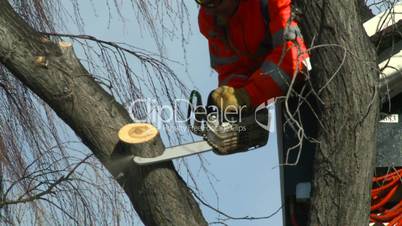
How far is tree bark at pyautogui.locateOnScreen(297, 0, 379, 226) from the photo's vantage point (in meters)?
3.81

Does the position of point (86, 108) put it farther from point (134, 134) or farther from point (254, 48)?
point (254, 48)

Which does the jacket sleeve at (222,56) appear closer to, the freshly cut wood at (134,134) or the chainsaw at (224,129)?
the chainsaw at (224,129)

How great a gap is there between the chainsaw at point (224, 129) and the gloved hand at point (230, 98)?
0.04 m

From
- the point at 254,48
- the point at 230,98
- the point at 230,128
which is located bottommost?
the point at 230,128

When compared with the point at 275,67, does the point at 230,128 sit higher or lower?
lower

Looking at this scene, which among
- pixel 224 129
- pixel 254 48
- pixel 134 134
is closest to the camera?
pixel 134 134

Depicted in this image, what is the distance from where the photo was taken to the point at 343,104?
12.5ft

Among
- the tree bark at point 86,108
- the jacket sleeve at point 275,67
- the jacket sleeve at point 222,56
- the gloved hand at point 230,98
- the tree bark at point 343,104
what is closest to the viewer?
the tree bark at point 343,104

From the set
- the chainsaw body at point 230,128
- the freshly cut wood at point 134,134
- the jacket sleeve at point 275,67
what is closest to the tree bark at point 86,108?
the freshly cut wood at point 134,134

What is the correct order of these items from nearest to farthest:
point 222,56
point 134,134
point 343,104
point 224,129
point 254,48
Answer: point 343,104
point 134,134
point 224,129
point 254,48
point 222,56

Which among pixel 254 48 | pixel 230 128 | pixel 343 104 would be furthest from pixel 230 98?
pixel 343 104

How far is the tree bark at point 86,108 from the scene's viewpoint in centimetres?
408

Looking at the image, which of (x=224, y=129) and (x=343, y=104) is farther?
(x=224, y=129)

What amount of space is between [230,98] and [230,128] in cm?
17
